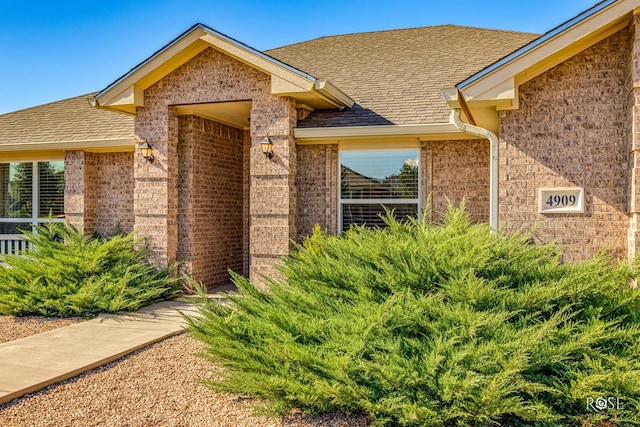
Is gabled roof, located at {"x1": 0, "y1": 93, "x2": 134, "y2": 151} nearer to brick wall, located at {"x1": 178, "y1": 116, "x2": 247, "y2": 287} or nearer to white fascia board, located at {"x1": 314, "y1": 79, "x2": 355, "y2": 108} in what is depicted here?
brick wall, located at {"x1": 178, "y1": 116, "x2": 247, "y2": 287}

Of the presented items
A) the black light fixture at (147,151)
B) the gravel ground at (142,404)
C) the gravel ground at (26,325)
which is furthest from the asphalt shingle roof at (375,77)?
the gravel ground at (142,404)

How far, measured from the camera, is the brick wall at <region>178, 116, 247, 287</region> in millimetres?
10172

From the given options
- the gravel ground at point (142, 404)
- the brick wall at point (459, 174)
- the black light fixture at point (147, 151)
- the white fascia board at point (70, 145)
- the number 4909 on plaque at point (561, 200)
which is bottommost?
the gravel ground at point (142, 404)

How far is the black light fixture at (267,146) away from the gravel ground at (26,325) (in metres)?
3.97

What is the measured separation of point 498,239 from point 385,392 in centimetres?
205

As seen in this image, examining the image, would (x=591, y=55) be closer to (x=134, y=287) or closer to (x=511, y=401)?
(x=511, y=401)

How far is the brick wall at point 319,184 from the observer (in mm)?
9766

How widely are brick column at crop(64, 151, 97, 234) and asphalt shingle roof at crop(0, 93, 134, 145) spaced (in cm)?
46

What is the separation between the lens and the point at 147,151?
9703 millimetres

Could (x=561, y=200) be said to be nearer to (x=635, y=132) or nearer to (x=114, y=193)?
(x=635, y=132)

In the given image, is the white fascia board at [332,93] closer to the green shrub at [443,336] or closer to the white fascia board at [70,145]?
the green shrub at [443,336]

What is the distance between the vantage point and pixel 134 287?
8.83 m

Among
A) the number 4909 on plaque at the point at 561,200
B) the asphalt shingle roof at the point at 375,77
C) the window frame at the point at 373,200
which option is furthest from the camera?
the asphalt shingle roof at the point at 375,77

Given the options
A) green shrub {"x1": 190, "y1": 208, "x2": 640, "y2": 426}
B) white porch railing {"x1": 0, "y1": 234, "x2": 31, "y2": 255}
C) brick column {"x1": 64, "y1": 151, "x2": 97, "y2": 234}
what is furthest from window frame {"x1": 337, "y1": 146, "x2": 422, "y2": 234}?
white porch railing {"x1": 0, "y1": 234, "x2": 31, "y2": 255}
